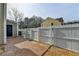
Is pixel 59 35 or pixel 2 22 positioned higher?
pixel 2 22

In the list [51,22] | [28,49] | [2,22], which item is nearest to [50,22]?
[51,22]

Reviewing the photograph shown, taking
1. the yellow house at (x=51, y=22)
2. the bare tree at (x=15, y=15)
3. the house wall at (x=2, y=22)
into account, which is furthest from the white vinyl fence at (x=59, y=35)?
the house wall at (x=2, y=22)

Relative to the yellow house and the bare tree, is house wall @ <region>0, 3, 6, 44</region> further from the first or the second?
the yellow house

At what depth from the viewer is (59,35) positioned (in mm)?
2598

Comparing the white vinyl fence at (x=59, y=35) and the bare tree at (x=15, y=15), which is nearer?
the white vinyl fence at (x=59, y=35)

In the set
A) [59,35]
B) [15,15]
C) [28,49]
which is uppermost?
[15,15]

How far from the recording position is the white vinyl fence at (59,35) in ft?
8.20

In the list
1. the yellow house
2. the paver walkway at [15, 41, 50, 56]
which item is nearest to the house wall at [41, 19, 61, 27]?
the yellow house

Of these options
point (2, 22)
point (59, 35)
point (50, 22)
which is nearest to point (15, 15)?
point (2, 22)

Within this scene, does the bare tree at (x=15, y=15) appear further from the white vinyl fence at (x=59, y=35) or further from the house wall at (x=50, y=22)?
the house wall at (x=50, y=22)

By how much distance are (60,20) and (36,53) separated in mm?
716

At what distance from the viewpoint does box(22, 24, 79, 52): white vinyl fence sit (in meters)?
2.50

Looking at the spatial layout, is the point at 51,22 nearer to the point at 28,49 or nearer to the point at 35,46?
the point at 35,46

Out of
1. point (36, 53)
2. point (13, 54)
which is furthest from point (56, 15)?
point (13, 54)
